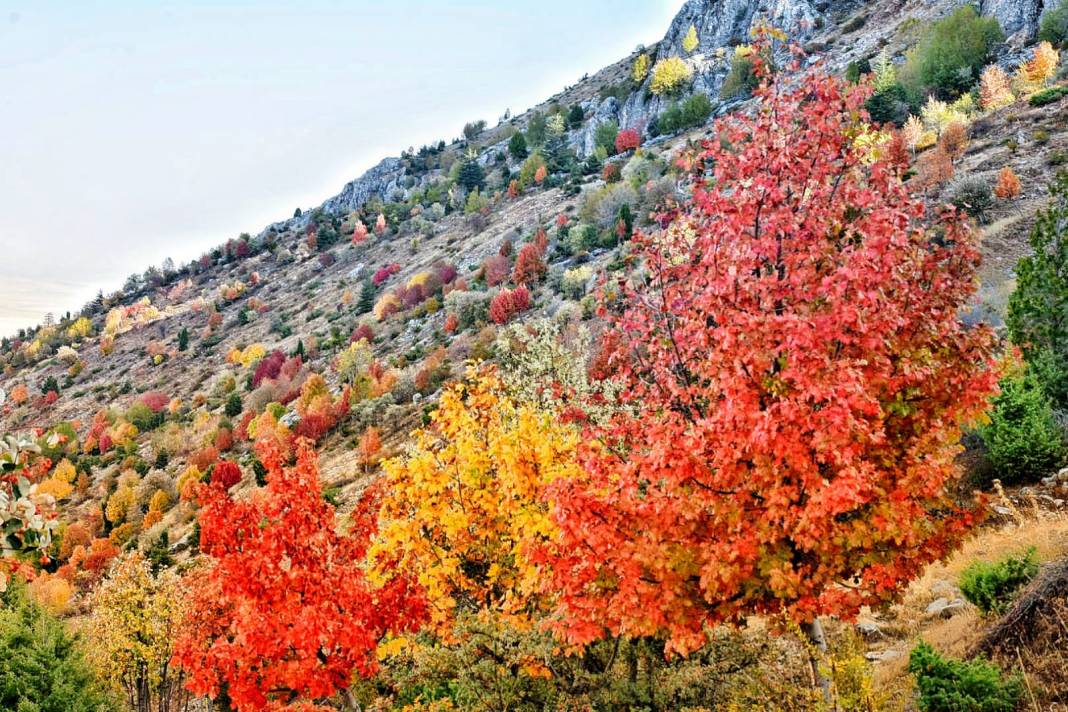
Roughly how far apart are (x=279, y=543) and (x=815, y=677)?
6.68m

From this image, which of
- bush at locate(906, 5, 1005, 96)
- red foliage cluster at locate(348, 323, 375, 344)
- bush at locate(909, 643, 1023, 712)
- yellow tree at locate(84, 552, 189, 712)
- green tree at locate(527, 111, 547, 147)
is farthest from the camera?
green tree at locate(527, 111, 547, 147)

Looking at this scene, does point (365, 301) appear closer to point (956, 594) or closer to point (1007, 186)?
point (1007, 186)

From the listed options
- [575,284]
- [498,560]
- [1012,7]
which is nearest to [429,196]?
[575,284]

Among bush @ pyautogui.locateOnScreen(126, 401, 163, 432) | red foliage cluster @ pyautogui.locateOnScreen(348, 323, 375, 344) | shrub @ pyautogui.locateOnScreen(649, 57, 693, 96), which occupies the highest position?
shrub @ pyautogui.locateOnScreen(649, 57, 693, 96)

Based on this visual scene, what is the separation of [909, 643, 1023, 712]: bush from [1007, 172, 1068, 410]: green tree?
463 inches

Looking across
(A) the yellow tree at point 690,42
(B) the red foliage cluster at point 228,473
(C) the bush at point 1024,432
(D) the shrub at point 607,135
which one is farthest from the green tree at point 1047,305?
(A) the yellow tree at point 690,42

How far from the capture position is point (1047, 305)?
53.5 feet

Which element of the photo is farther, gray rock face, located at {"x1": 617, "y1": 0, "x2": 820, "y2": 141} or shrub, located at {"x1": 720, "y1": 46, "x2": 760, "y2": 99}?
gray rock face, located at {"x1": 617, "y1": 0, "x2": 820, "y2": 141}

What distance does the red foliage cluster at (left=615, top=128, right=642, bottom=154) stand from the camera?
101 meters

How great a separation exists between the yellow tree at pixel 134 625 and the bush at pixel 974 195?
50397 mm

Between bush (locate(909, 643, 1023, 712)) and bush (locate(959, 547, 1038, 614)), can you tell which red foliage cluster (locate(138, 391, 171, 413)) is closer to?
bush (locate(959, 547, 1038, 614))

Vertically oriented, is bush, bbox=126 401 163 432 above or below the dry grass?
above

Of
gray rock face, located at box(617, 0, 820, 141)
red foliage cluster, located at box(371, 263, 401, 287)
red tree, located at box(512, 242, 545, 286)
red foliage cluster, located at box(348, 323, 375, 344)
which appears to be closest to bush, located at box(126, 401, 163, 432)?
red foliage cluster, located at box(348, 323, 375, 344)

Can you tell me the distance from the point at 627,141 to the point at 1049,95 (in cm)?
5812
